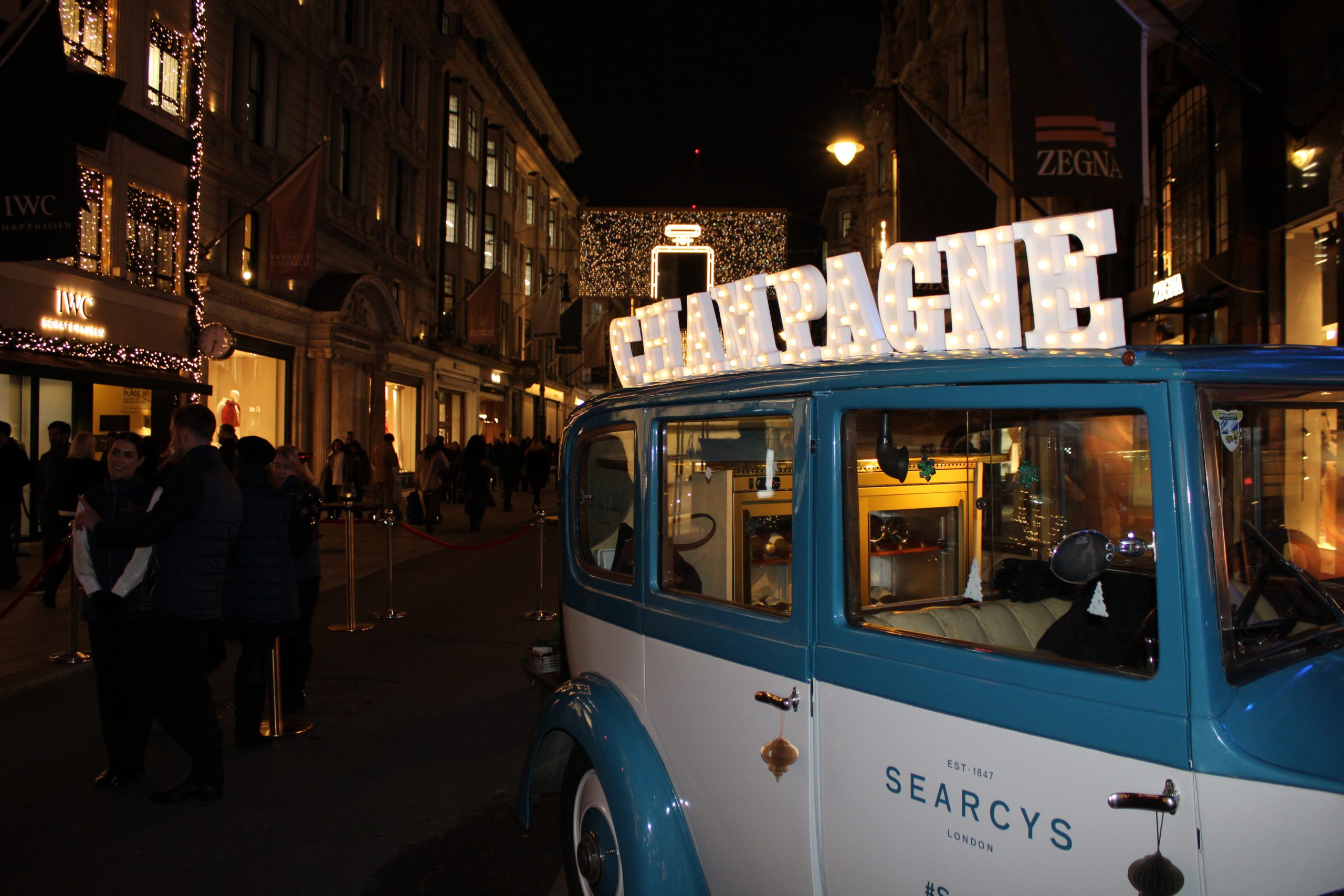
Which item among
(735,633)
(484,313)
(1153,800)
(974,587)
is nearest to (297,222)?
(484,313)

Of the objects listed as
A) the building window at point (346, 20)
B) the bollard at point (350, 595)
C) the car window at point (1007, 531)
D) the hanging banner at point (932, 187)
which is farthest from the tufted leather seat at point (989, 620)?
the building window at point (346, 20)

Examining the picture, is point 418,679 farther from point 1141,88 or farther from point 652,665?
point 1141,88

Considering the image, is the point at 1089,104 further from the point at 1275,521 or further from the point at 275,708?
the point at 275,708

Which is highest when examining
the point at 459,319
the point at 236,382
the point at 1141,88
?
the point at 459,319

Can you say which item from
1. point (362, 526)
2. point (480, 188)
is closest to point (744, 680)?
point (362, 526)

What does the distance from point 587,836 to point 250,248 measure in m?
19.7

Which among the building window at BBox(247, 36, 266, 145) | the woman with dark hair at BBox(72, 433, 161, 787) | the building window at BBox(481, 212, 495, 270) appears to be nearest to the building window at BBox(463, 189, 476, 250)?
the building window at BBox(481, 212, 495, 270)

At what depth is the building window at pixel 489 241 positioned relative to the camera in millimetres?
37125

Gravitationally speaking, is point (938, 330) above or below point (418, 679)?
above

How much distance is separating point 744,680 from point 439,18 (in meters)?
33.9

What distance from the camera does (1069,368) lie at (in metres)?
2.05

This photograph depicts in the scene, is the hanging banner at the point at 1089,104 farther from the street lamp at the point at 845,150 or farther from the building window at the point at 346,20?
the building window at the point at 346,20

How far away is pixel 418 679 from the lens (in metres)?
6.92

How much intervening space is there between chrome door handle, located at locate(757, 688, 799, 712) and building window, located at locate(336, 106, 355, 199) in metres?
24.1
